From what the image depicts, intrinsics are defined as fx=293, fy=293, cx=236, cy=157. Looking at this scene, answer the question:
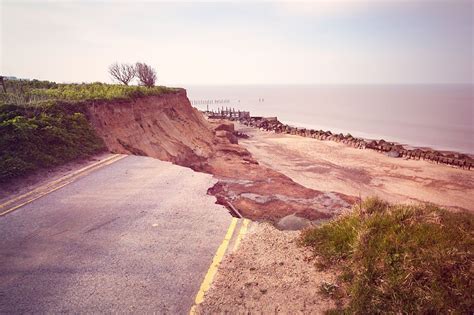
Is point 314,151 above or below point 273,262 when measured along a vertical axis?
below

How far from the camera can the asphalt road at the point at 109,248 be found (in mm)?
4348

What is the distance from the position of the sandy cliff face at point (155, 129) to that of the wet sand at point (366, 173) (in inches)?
276

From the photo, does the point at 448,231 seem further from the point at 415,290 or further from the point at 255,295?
the point at 255,295

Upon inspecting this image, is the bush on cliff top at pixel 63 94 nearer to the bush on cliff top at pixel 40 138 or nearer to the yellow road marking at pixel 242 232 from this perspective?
the bush on cliff top at pixel 40 138

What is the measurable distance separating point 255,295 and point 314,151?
2977 centimetres

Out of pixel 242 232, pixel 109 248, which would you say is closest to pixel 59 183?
pixel 109 248

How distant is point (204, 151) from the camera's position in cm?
2273

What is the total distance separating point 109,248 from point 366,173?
76.6 feet

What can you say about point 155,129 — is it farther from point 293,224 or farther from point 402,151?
point 402,151

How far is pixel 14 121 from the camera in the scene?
33.4 feet

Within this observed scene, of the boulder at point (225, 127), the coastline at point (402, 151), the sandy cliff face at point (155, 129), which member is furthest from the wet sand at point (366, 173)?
the sandy cliff face at point (155, 129)

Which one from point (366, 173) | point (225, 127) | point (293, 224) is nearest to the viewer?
point (293, 224)

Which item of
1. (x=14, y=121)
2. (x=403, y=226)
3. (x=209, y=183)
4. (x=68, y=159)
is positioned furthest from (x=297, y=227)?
(x=14, y=121)

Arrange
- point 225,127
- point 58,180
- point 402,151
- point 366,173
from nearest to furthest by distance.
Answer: point 58,180 → point 366,173 → point 402,151 → point 225,127
